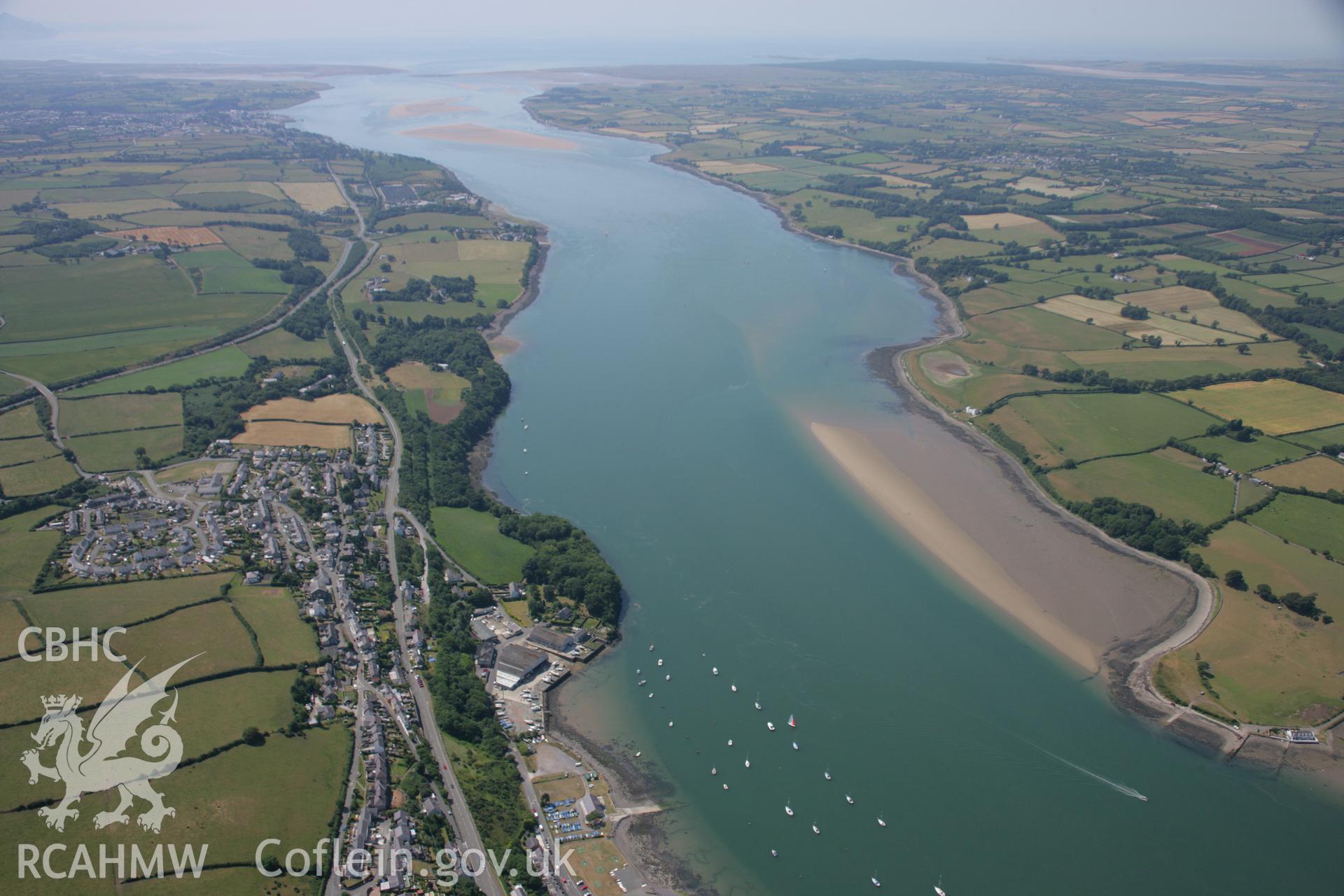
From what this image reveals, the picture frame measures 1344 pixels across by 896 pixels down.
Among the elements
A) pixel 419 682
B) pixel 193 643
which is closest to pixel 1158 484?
pixel 419 682

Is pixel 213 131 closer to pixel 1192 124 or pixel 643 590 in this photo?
pixel 643 590

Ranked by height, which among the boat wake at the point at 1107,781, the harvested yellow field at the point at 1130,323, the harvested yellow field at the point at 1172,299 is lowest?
the boat wake at the point at 1107,781

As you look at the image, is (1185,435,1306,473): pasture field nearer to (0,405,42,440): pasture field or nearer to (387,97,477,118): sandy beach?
(0,405,42,440): pasture field

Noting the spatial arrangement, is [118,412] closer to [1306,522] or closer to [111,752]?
[111,752]

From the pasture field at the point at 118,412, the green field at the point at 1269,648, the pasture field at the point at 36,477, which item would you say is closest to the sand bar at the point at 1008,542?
the green field at the point at 1269,648

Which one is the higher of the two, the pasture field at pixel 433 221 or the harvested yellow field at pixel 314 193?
the harvested yellow field at pixel 314 193

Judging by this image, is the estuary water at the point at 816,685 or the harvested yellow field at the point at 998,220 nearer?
the estuary water at the point at 816,685

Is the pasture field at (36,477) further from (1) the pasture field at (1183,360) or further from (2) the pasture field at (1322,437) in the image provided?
(2) the pasture field at (1322,437)

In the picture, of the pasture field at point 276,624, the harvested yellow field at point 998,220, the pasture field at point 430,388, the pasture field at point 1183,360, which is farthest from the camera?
the harvested yellow field at point 998,220
